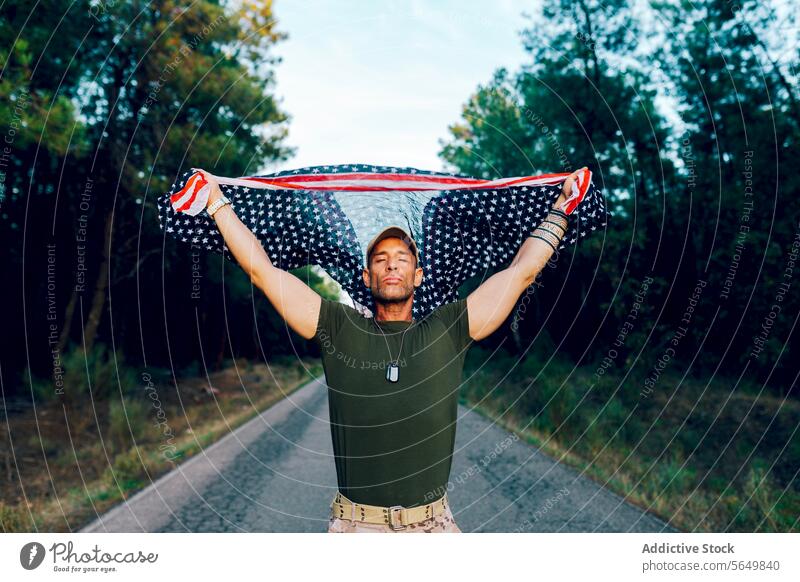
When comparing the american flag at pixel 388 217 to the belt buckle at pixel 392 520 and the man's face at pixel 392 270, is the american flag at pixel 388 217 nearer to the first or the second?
the man's face at pixel 392 270

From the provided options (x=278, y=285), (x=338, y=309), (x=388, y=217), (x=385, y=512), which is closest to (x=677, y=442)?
(x=388, y=217)

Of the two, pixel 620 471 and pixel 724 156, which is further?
pixel 724 156

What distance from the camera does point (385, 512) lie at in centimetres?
292

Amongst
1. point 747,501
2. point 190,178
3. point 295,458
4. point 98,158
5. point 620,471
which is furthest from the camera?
point 98,158

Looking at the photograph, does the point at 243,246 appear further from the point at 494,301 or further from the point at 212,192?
the point at 494,301

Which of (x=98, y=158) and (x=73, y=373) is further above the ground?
(x=98, y=158)

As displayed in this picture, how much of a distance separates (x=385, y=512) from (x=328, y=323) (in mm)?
941

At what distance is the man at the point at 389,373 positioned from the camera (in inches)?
113

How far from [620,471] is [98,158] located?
13537 mm

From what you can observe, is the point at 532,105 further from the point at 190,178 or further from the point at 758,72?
the point at 190,178

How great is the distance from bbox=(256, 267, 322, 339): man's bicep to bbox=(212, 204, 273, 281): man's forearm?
0.05 m
